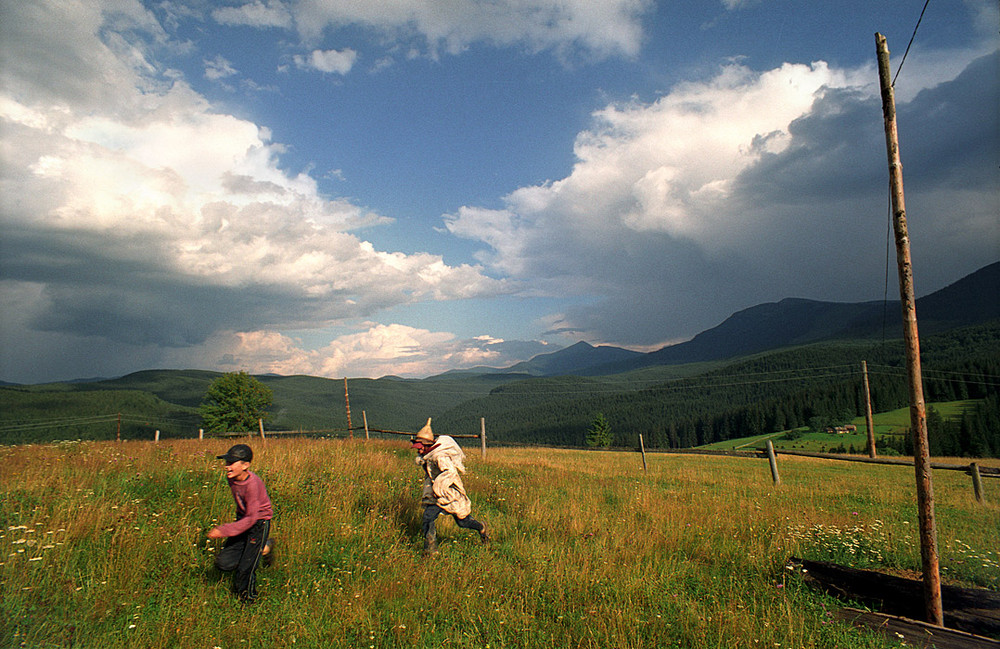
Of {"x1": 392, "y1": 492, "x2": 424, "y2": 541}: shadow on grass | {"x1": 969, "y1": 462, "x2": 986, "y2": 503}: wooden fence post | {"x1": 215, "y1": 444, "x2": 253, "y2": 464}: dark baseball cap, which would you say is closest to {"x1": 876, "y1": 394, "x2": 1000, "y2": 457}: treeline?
{"x1": 969, "y1": 462, "x2": 986, "y2": 503}: wooden fence post

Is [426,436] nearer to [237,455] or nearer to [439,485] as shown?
[439,485]

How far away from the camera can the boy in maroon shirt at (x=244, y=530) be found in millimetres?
5176

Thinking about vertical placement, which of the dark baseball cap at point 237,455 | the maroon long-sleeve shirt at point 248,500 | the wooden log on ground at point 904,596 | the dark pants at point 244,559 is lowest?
the wooden log on ground at point 904,596

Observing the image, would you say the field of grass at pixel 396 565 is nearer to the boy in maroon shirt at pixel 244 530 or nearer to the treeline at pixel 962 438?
the boy in maroon shirt at pixel 244 530

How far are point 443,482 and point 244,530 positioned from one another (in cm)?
268

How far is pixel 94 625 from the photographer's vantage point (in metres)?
4.51

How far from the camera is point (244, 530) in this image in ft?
16.7

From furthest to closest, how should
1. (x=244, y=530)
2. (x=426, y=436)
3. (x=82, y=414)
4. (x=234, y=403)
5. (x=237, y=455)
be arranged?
(x=82, y=414) < (x=234, y=403) < (x=426, y=436) < (x=237, y=455) < (x=244, y=530)

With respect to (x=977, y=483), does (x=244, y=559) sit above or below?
above

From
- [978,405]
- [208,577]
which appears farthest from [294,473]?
[978,405]

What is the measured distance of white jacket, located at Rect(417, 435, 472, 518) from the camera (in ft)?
22.8

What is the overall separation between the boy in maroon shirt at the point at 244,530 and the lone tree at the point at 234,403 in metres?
59.3

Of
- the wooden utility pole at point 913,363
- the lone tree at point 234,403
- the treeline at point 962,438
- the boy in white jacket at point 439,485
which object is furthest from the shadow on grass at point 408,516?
the treeline at point 962,438

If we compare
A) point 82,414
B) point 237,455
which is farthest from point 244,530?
point 82,414
